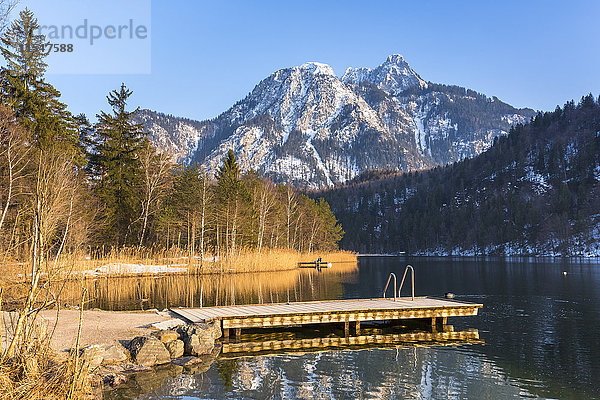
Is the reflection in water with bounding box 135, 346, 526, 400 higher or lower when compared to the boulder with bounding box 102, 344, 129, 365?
lower

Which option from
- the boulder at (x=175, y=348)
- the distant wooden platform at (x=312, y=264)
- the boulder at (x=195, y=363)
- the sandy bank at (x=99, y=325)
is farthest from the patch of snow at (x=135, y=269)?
the distant wooden platform at (x=312, y=264)

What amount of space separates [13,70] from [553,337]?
45361 millimetres

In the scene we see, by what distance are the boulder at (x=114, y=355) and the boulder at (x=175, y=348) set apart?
148cm

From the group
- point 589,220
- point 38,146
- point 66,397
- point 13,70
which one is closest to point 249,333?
point 66,397

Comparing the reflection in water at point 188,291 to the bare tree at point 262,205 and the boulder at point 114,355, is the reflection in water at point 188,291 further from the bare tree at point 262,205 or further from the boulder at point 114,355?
the bare tree at point 262,205

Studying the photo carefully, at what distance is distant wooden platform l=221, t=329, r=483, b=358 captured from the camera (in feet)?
55.7

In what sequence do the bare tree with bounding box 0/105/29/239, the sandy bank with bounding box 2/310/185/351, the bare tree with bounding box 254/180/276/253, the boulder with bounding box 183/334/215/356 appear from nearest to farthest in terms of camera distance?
1. the sandy bank with bounding box 2/310/185/351
2. the boulder with bounding box 183/334/215/356
3. the bare tree with bounding box 0/105/29/239
4. the bare tree with bounding box 254/180/276/253

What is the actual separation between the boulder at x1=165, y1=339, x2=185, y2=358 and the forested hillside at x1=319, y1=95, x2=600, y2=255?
11802cm

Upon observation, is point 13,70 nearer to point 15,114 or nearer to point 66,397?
point 15,114

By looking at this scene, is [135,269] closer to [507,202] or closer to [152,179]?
[152,179]

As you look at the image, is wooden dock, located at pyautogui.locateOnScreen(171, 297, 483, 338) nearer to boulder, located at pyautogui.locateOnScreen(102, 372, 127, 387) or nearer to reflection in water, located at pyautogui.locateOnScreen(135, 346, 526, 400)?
reflection in water, located at pyautogui.locateOnScreen(135, 346, 526, 400)

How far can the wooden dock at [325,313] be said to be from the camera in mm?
18594

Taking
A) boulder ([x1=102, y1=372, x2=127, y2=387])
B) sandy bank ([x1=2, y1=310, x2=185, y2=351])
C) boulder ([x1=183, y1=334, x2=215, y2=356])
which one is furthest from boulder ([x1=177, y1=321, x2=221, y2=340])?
boulder ([x1=102, y1=372, x2=127, y2=387])

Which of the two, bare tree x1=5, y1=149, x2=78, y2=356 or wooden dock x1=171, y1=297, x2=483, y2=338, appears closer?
bare tree x1=5, y1=149, x2=78, y2=356
